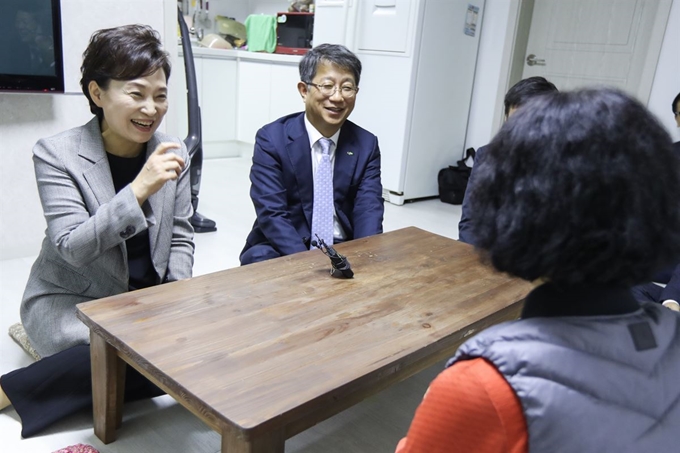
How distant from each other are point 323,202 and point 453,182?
8.08ft

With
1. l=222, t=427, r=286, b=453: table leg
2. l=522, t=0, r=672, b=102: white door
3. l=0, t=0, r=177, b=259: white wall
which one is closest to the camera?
l=222, t=427, r=286, b=453: table leg

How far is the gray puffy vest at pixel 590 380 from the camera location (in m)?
0.52

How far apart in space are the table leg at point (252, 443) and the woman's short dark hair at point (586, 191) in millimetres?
515

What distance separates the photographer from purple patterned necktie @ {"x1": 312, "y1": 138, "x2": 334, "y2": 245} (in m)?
1.97

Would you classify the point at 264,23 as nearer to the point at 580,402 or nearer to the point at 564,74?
the point at 564,74

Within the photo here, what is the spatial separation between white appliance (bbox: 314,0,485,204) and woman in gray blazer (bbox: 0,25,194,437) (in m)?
2.60

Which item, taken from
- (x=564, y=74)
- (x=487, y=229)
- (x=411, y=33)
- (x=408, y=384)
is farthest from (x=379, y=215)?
(x=564, y=74)

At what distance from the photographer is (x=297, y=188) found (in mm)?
1979

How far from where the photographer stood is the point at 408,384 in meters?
1.75

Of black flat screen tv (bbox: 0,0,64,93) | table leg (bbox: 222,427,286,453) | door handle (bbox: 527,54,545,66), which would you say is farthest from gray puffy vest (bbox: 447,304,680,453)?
door handle (bbox: 527,54,545,66)

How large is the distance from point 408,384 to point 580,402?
1.28m

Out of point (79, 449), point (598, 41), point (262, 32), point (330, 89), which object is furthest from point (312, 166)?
point (262, 32)

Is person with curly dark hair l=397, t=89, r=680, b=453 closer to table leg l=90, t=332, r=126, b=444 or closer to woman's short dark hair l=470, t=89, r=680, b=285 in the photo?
woman's short dark hair l=470, t=89, r=680, b=285

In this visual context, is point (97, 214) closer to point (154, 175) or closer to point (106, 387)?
point (154, 175)
